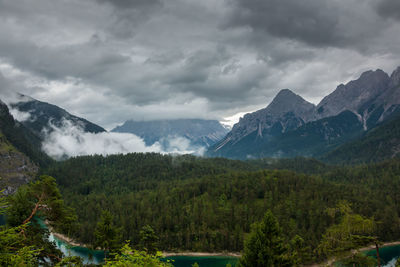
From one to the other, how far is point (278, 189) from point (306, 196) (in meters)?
17.4

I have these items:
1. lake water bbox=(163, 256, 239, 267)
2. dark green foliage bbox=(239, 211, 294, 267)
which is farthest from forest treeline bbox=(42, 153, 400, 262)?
dark green foliage bbox=(239, 211, 294, 267)

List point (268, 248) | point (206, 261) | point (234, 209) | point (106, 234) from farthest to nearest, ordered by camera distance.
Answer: point (234, 209) < point (206, 261) < point (106, 234) < point (268, 248)

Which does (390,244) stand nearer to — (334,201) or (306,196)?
(334,201)

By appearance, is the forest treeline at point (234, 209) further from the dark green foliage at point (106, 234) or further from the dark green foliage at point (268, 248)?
the dark green foliage at point (268, 248)

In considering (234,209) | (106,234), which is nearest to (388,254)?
(234,209)

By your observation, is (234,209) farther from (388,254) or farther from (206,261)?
(388,254)

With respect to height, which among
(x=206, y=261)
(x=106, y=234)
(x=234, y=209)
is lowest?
(x=206, y=261)

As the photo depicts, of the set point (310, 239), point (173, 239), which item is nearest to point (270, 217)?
point (310, 239)

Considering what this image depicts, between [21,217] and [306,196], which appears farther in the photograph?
[306,196]

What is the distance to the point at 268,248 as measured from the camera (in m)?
52.9

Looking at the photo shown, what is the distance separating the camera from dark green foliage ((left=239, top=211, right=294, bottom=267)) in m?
52.4

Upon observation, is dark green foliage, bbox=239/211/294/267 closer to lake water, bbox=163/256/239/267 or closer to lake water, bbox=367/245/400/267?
lake water, bbox=163/256/239/267

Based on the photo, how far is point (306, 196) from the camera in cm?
15800

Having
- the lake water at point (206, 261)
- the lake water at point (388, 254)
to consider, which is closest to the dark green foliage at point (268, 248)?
the lake water at point (206, 261)
